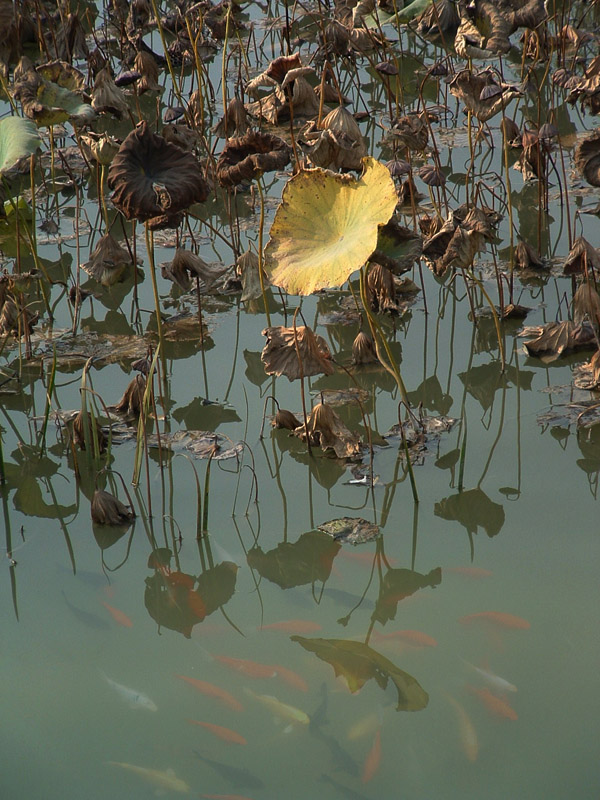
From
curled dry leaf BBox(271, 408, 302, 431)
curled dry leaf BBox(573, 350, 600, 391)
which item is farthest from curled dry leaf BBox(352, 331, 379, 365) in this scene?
curled dry leaf BBox(573, 350, 600, 391)

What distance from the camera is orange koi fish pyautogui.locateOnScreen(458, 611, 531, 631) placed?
1.95 meters

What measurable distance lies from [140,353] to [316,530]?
1.16 meters

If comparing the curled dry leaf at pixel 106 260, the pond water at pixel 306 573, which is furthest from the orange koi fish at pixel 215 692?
the curled dry leaf at pixel 106 260

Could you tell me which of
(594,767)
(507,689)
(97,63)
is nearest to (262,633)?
(507,689)

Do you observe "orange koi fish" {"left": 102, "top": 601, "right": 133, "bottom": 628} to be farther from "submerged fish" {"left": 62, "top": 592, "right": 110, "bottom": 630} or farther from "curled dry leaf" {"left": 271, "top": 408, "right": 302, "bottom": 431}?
"curled dry leaf" {"left": 271, "top": 408, "right": 302, "bottom": 431}

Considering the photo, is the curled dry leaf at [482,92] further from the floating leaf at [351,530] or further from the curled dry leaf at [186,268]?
the floating leaf at [351,530]

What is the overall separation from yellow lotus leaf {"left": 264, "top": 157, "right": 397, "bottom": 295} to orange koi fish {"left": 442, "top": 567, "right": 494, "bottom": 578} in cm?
73

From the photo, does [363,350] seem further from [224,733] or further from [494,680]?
→ [224,733]

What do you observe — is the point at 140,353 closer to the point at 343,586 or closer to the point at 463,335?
the point at 463,335

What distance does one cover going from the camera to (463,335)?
3.18m

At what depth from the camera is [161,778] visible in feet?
5.50

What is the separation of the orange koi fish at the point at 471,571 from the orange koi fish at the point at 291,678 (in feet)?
1.55

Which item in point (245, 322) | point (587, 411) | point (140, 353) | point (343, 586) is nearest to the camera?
point (343, 586)

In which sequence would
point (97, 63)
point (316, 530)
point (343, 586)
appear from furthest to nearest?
point (97, 63)
point (316, 530)
point (343, 586)
